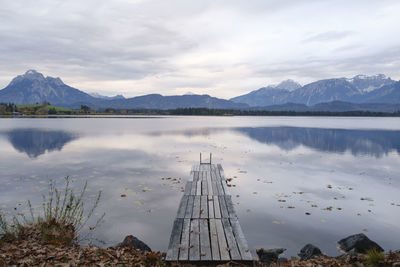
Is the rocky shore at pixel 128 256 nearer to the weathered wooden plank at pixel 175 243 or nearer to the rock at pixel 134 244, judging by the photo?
the rock at pixel 134 244

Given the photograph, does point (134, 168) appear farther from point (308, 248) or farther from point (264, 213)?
point (308, 248)

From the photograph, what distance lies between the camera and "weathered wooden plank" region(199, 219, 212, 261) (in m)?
7.75

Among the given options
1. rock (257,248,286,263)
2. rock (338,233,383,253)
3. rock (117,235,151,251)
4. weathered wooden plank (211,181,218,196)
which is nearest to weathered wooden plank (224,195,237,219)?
weathered wooden plank (211,181,218,196)

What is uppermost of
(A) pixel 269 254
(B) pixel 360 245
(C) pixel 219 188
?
(C) pixel 219 188

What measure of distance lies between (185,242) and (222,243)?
119 centimetres

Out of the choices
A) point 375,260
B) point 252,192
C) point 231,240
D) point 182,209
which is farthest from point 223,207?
point 375,260

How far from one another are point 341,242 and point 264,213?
372 centimetres

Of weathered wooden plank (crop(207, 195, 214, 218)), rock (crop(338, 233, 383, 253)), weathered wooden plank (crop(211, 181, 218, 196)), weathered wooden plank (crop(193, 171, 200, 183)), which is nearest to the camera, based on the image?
rock (crop(338, 233, 383, 253))

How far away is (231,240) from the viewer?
873cm

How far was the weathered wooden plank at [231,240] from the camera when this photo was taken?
7.84 m

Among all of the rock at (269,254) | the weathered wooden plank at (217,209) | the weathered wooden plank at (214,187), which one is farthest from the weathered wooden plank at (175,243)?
the weathered wooden plank at (214,187)

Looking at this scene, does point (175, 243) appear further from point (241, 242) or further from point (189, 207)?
point (189, 207)

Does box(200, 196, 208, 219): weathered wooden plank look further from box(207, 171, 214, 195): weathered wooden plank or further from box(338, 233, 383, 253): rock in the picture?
box(338, 233, 383, 253): rock

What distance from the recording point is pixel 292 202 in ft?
49.6
